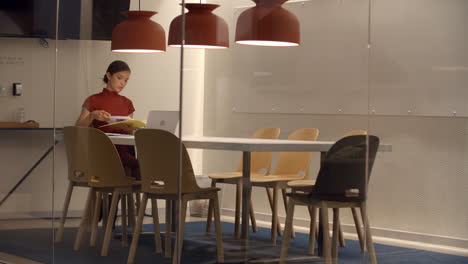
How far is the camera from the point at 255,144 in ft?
16.9

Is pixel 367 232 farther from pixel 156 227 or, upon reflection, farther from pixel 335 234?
pixel 156 227

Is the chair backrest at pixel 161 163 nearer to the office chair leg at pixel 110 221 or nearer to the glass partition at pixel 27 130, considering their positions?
the office chair leg at pixel 110 221

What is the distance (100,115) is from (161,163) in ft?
2.40

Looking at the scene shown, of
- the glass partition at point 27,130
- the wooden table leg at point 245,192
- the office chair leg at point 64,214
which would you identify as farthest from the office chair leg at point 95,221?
the wooden table leg at point 245,192

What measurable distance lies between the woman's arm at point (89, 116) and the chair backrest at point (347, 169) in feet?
5.23

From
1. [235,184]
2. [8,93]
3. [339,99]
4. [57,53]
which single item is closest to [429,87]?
[339,99]

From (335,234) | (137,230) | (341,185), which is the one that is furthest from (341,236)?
(137,230)

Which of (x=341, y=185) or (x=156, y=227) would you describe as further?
(x=156, y=227)

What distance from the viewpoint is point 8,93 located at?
270 inches

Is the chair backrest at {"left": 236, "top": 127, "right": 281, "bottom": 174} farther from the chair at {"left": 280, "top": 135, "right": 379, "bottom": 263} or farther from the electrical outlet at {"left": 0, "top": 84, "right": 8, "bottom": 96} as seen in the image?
the electrical outlet at {"left": 0, "top": 84, "right": 8, "bottom": 96}

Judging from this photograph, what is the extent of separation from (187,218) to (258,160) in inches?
22.7

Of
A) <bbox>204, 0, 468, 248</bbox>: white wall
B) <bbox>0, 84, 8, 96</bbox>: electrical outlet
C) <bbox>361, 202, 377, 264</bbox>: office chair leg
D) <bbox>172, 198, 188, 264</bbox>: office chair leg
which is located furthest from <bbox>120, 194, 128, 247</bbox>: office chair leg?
<bbox>0, 84, 8, 96</bbox>: electrical outlet

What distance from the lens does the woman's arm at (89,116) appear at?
19.4 feet

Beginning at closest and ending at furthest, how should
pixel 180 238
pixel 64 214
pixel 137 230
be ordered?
pixel 180 238 → pixel 137 230 → pixel 64 214
